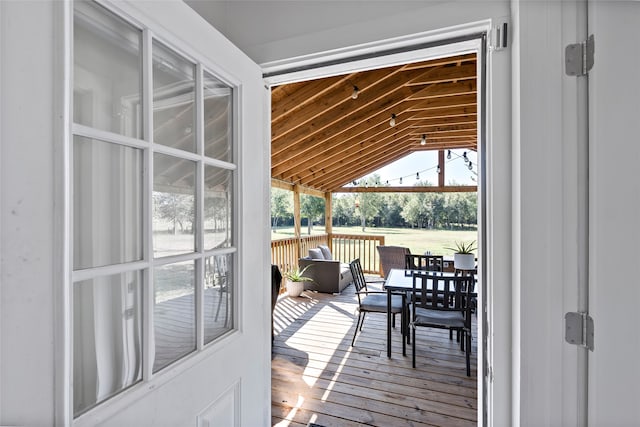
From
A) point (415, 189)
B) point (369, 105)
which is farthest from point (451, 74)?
point (415, 189)

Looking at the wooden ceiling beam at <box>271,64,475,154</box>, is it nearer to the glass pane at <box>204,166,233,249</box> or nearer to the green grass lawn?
the glass pane at <box>204,166,233,249</box>

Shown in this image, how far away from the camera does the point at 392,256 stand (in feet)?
19.1

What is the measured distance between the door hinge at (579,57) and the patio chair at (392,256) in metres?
4.98

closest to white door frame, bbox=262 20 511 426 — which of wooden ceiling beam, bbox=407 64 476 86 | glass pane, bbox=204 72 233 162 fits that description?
glass pane, bbox=204 72 233 162

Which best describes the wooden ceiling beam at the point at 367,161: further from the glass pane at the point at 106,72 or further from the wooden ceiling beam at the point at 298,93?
the glass pane at the point at 106,72

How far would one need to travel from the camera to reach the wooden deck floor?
7.04 ft

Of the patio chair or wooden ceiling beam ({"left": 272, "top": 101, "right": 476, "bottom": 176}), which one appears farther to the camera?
the patio chair

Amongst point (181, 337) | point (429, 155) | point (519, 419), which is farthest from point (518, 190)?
point (429, 155)

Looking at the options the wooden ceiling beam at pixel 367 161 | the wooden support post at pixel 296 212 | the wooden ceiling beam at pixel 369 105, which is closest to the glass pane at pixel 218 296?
the wooden ceiling beam at pixel 369 105

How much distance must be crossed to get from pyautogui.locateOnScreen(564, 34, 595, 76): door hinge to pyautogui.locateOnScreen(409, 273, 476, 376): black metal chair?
2.03m

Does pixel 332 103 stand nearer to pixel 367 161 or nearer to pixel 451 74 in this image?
pixel 451 74

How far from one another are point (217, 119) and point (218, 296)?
0.67 m

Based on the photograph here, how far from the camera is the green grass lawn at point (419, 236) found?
787 centimetres

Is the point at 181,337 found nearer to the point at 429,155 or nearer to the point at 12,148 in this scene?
the point at 12,148
